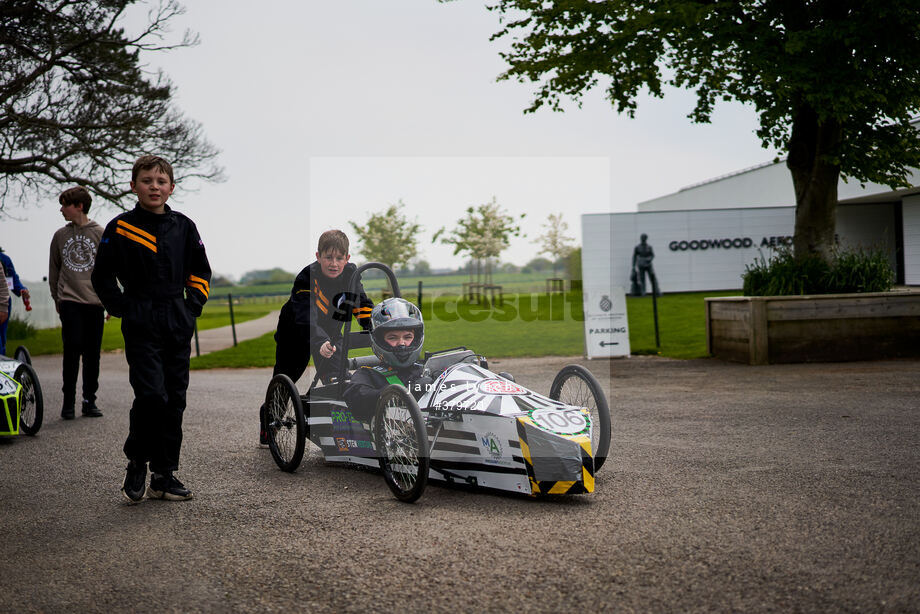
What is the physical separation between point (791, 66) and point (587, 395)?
8.13 metres

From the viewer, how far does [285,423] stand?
591 centimetres

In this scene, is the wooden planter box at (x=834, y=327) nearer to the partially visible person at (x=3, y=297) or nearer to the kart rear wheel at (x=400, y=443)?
the kart rear wheel at (x=400, y=443)

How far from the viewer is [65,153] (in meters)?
22.2

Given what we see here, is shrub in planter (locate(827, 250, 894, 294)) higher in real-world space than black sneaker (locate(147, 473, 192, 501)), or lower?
higher

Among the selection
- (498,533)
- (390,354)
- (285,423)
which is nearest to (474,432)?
(498,533)

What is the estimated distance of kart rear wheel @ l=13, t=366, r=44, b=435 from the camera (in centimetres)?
746

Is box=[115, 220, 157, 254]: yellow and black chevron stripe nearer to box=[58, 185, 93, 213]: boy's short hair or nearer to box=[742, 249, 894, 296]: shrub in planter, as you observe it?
box=[58, 185, 93, 213]: boy's short hair

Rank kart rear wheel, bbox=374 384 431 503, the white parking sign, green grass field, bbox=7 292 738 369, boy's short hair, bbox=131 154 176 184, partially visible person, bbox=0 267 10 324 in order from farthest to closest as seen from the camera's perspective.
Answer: the white parking sign
green grass field, bbox=7 292 738 369
partially visible person, bbox=0 267 10 324
boy's short hair, bbox=131 154 176 184
kart rear wheel, bbox=374 384 431 503

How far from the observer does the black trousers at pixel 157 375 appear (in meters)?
4.81

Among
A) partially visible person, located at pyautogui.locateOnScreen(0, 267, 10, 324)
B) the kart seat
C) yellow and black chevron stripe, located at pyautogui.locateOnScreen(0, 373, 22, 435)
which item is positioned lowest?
yellow and black chevron stripe, located at pyautogui.locateOnScreen(0, 373, 22, 435)

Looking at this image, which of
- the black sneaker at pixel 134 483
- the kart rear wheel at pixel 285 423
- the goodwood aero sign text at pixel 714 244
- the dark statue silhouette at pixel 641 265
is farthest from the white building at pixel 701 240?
the black sneaker at pixel 134 483

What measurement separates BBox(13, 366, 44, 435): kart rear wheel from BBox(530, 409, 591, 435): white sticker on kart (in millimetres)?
5305

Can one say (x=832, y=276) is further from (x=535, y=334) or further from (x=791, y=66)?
(x=535, y=334)

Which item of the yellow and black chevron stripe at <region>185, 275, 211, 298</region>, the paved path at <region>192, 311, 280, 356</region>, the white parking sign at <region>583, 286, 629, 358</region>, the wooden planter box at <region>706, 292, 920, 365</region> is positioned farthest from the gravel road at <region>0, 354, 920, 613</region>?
the paved path at <region>192, 311, 280, 356</region>
